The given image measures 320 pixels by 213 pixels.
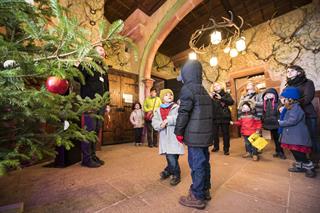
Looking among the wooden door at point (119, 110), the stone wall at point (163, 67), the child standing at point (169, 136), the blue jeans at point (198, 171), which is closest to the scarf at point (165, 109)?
the child standing at point (169, 136)

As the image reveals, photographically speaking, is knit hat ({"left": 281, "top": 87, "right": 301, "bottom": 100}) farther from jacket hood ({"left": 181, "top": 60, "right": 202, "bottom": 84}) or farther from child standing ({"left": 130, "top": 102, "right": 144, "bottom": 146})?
child standing ({"left": 130, "top": 102, "right": 144, "bottom": 146})

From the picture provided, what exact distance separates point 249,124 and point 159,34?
12.0 ft

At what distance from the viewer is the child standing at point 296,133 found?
6.29 ft

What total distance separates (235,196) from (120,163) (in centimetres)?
169

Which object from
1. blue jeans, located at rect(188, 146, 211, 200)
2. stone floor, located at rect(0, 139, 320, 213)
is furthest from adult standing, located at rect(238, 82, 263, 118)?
blue jeans, located at rect(188, 146, 211, 200)

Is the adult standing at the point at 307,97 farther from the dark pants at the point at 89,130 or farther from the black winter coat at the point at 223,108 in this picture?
the dark pants at the point at 89,130

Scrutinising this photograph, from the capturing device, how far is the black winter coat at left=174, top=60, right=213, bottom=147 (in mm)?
1333

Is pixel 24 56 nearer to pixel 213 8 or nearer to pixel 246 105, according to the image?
pixel 246 105

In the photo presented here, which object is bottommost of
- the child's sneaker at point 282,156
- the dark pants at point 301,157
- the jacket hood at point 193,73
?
the child's sneaker at point 282,156

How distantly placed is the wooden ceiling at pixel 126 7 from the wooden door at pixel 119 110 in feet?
5.99

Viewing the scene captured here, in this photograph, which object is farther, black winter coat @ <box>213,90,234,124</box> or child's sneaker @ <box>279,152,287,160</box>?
black winter coat @ <box>213,90,234,124</box>

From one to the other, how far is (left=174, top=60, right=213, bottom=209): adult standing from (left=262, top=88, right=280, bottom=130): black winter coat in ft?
6.65

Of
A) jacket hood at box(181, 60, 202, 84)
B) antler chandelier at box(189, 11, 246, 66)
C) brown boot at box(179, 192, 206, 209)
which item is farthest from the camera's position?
antler chandelier at box(189, 11, 246, 66)

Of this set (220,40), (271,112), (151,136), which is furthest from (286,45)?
(151,136)
